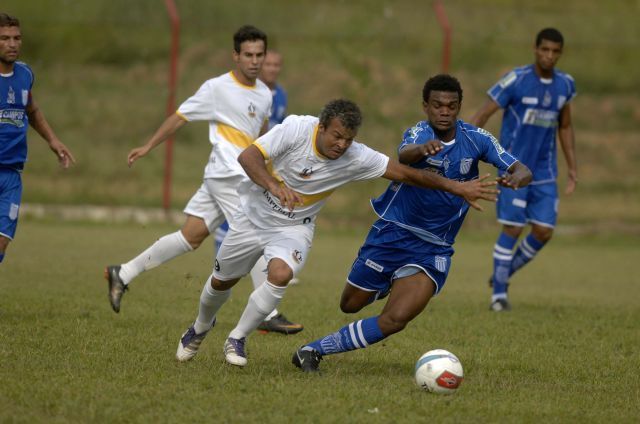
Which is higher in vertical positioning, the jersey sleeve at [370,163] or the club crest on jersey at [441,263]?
the jersey sleeve at [370,163]

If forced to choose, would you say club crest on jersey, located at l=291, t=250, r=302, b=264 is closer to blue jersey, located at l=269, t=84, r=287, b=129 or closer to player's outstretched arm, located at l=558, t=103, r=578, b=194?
player's outstretched arm, located at l=558, t=103, r=578, b=194

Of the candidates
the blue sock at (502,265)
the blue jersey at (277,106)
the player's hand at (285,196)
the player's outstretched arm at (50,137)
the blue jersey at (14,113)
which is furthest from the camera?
the blue jersey at (277,106)

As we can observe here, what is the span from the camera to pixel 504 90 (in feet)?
31.5

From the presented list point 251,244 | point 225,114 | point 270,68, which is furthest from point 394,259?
point 270,68

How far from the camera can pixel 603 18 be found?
20516mm

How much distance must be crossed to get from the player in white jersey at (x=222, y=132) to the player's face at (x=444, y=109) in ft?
7.34

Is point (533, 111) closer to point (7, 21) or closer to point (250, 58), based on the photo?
point (250, 58)

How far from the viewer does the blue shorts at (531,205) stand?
961cm

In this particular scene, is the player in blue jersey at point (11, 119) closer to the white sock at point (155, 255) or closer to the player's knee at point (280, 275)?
the white sock at point (155, 255)

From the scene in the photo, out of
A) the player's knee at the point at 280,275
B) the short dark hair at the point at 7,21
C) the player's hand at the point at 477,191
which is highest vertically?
the short dark hair at the point at 7,21

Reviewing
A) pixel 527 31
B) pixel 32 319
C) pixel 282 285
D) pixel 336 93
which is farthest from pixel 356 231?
pixel 282 285

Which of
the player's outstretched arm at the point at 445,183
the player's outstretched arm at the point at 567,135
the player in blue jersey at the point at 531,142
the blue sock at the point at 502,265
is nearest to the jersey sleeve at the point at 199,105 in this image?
the player's outstretched arm at the point at 445,183

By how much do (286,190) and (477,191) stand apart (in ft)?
3.89

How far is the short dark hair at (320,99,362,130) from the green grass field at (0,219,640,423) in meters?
1.60
